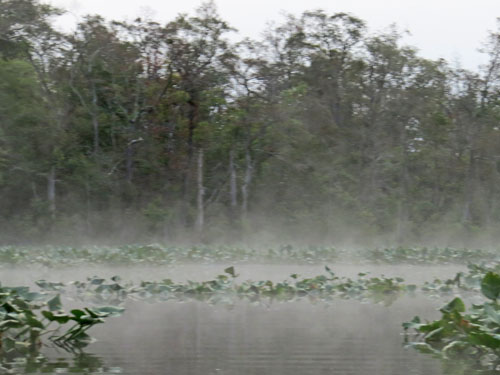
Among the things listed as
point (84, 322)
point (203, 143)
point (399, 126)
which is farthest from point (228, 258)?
point (399, 126)

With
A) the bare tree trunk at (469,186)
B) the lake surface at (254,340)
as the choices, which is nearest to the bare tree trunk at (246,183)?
the bare tree trunk at (469,186)

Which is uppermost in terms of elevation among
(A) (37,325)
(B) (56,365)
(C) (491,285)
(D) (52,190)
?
(D) (52,190)

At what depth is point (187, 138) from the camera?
28.5 metres

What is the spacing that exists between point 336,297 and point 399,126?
21156 mm

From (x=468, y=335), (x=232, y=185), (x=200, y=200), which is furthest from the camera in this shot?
(x=232, y=185)

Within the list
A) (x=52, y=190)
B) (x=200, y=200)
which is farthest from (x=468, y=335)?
(x=52, y=190)

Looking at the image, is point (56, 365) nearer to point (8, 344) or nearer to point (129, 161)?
point (8, 344)

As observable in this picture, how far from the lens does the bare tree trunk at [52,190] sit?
91.9 ft

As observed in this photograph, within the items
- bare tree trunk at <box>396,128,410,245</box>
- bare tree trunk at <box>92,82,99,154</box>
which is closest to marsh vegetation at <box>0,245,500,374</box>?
bare tree trunk at <box>92,82,99,154</box>

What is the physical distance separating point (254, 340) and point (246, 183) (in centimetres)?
2212

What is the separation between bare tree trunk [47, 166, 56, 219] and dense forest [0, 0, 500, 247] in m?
0.04

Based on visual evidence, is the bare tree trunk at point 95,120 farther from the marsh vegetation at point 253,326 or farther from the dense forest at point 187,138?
the marsh vegetation at point 253,326

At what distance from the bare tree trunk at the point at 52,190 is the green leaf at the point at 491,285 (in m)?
22.4

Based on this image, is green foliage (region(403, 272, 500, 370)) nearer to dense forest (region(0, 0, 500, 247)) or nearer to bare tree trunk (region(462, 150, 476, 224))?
dense forest (region(0, 0, 500, 247))
